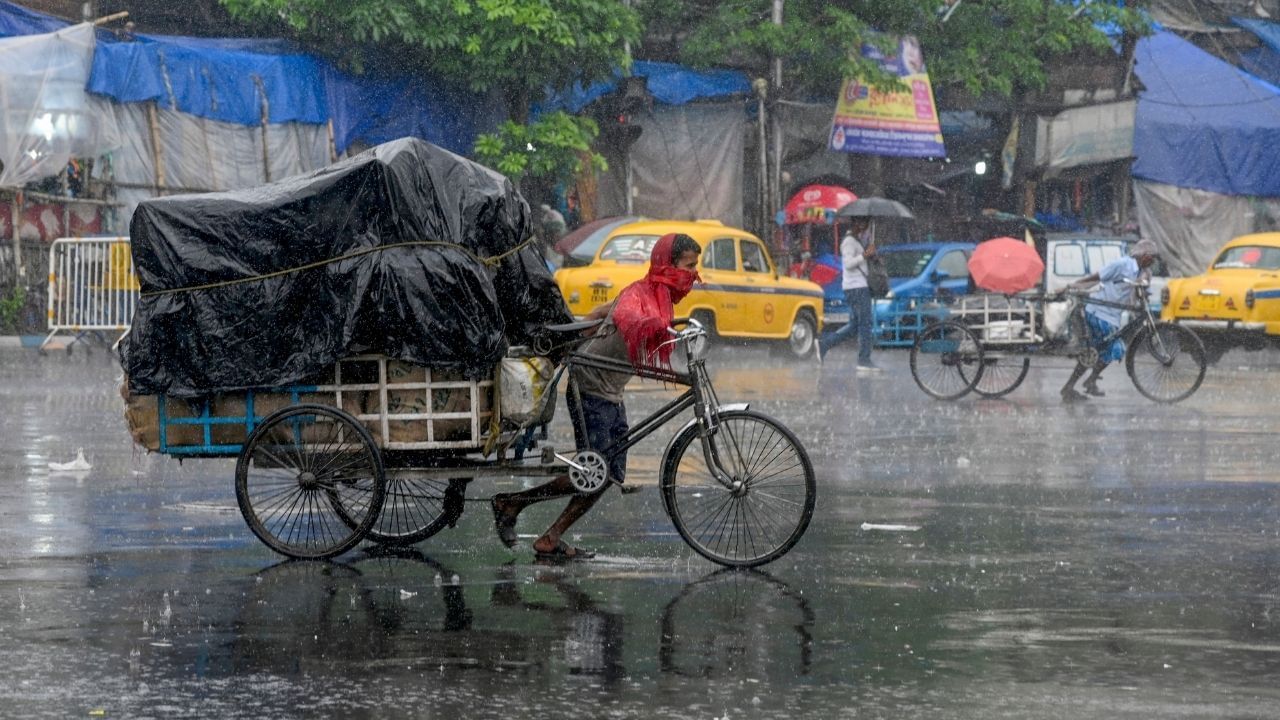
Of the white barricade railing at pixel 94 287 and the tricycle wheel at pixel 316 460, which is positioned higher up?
the white barricade railing at pixel 94 287

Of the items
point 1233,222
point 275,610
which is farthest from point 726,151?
point 275,610

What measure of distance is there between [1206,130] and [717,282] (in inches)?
638

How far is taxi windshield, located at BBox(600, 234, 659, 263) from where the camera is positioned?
24047 mm

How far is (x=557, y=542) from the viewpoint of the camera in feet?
27.5

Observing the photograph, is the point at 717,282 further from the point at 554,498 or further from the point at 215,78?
the point at 554,498

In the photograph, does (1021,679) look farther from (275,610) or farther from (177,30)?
(177,30)

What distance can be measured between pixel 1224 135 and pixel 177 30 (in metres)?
20.0

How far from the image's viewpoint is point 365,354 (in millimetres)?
8258

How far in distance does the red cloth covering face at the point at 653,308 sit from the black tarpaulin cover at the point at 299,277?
55 centimetres

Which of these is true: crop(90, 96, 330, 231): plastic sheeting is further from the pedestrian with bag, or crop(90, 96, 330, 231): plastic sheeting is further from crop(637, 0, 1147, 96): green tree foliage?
the pedestrian with bag

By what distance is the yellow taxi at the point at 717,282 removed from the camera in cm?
2361

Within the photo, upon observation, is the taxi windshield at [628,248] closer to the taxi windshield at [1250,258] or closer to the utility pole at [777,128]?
the taxi windshield at [1250,258]

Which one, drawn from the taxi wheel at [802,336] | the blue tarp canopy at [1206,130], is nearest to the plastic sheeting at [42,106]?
the taxi wheel at [802,336]

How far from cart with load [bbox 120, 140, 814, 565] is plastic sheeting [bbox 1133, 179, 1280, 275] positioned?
31173 mm
